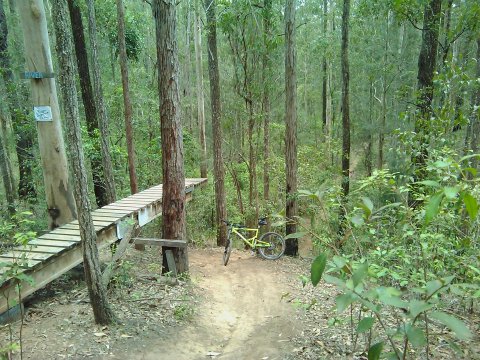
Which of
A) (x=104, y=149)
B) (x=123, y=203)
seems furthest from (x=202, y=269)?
(x=104, y=149)

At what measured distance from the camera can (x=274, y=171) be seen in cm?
1402

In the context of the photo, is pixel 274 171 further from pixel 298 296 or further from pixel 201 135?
pixel 298 296

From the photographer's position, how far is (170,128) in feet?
18.9

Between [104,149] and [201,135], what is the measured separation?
560 centimetres

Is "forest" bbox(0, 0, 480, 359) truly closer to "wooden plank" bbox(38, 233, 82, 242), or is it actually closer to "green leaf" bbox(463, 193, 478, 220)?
"green leaf" bbox(463, 193, 478, 220)

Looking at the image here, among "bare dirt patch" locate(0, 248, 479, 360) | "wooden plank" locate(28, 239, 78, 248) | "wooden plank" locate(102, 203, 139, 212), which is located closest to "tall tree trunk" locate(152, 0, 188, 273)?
"bare dirt patch" locate(0, 248, 479, 360)

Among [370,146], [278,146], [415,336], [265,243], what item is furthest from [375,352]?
[370,146]

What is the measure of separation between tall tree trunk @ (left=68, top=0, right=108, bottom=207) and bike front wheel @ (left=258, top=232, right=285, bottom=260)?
469 cm

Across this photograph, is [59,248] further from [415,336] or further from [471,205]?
[471,205]

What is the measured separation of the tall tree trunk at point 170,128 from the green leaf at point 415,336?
4.93m

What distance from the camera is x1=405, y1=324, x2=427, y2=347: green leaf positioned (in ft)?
4.30

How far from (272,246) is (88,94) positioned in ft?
22.9

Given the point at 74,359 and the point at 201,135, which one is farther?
the point at 201,135

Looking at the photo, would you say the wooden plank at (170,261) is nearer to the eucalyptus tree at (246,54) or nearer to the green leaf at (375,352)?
the green leaf at (375,352)
